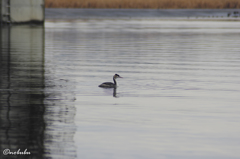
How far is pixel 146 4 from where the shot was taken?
4193 inches

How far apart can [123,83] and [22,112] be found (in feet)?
20.9

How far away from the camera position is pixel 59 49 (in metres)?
33.7

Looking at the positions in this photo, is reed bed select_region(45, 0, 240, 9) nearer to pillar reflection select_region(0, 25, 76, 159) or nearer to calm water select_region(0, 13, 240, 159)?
calm water select_region(0, 13, 240, 159)

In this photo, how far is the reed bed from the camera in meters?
100

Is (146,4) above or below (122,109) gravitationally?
above

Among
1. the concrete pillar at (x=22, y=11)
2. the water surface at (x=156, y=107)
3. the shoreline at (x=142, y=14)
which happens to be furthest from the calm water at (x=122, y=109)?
the shoreline at (x=142, y=14)

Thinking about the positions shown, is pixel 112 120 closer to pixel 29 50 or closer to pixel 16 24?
pixel 29 50

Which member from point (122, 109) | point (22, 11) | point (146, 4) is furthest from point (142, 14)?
point (122, 109)

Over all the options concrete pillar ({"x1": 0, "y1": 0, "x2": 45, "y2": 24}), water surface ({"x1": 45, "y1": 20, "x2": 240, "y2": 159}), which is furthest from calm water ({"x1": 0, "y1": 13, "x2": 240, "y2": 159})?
concrete pillar ({"x1": 0, "y1": 0, "x2": 45, "y2": 24})

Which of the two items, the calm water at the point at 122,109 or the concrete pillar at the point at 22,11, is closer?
the calm water at the point at 122,109

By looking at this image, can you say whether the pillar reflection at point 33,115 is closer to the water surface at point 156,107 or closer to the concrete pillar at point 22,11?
the water surface at point 156,107

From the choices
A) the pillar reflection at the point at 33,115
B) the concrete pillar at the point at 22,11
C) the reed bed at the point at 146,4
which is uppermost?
the reed bed at the point at 146,4

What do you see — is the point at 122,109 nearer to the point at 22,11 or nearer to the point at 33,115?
the point at 33,115

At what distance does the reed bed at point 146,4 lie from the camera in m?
100
